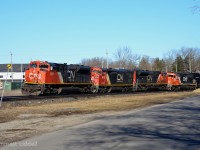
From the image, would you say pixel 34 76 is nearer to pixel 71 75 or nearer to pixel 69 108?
pixel 71 75

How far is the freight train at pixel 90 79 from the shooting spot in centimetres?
3200

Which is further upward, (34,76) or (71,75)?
(71,75)

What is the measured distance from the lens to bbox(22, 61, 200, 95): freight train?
3200 centimetres

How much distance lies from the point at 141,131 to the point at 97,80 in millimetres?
30242

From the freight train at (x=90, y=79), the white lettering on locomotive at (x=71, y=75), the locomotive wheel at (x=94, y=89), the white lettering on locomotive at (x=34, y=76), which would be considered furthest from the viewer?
the locomotive wheel at (x=94, y=89)

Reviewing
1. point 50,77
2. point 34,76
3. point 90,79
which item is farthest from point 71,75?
point 34,76

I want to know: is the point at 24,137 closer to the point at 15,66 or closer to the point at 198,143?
the point at 198,143

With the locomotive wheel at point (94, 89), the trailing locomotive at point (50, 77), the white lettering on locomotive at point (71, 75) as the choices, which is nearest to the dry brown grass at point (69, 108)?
the trailing locomotive at point (50, 77)

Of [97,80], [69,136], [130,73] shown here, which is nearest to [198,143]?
[69,136]

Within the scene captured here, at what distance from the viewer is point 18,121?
1420 centimetres

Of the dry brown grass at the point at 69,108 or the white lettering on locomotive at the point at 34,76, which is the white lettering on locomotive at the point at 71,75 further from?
the dry brown grass at the point at 69,108

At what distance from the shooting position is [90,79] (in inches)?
1551

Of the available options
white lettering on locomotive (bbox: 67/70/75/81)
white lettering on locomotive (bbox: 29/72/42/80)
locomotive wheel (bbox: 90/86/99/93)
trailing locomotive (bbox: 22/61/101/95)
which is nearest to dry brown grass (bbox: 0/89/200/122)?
trailing locomotive (bbox: 22/61/101/95)

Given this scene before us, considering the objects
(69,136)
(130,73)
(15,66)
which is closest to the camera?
(69,136)
